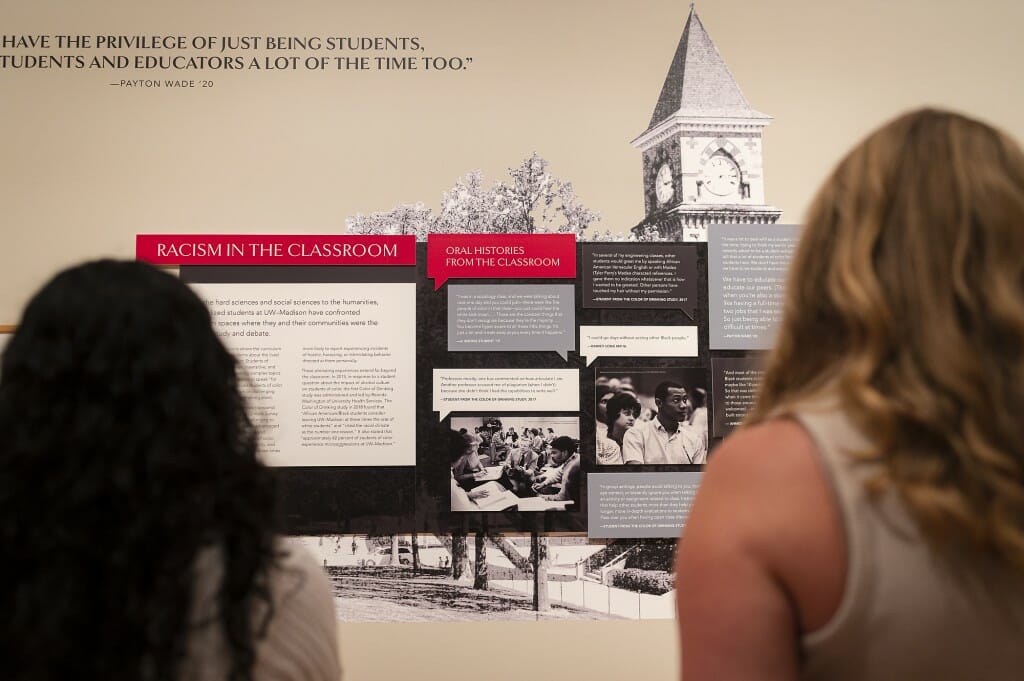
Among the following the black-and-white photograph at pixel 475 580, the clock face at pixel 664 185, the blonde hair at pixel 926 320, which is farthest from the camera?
the clock face at pixel 664 185

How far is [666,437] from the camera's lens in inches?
93.9

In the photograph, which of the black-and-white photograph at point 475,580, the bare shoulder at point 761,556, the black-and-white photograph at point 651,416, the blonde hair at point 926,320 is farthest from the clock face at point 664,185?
the bare shoulder at point 761,556

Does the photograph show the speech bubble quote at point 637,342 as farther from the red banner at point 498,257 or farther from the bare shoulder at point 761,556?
the bare shoulder at point 761,556

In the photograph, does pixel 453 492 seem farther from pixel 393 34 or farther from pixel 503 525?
pixel 393 34

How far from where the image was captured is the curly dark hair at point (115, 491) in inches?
30.7

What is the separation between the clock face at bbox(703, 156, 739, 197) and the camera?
8.04 feet

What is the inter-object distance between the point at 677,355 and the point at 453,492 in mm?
760

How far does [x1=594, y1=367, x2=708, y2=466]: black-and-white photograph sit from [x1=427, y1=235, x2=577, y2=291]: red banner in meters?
0.35

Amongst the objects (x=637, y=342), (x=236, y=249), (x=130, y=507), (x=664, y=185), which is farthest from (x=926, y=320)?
(x=236, y=249)

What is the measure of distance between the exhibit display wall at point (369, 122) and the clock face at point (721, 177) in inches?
3.2

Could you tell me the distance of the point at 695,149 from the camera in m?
→ 2.45

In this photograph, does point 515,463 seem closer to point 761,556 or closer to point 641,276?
point 641,276

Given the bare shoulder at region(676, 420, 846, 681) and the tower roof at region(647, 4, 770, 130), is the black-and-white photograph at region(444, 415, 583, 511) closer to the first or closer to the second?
the tower roof at region(647, 4, 770, 130)

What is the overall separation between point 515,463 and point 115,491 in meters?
1.62
